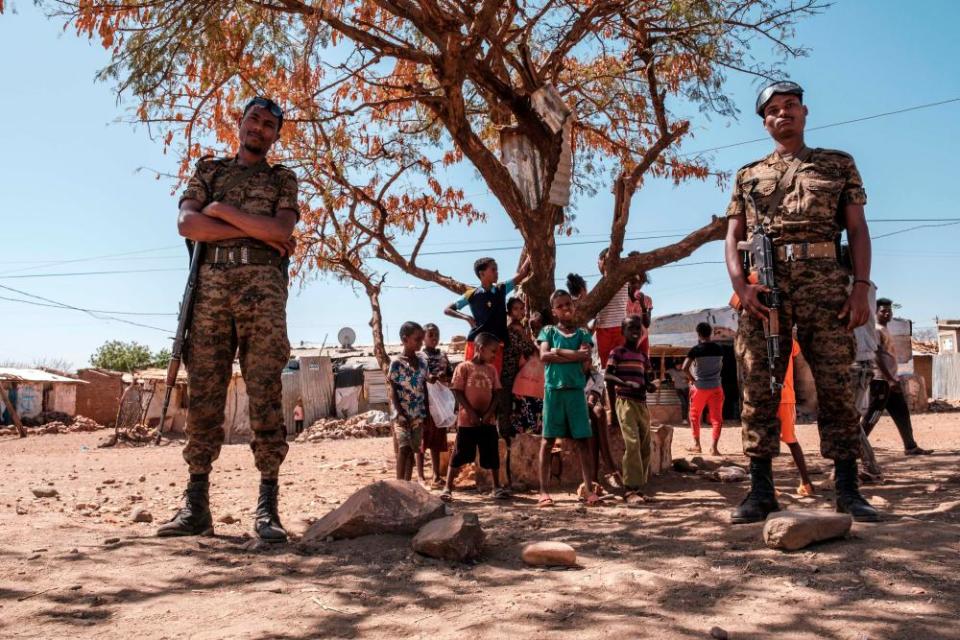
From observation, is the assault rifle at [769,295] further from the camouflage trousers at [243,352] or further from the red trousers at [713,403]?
the red trousers at [713,403]

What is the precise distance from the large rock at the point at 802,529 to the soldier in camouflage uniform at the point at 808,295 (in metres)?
0.57

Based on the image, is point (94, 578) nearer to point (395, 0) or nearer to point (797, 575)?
point (797, 575)

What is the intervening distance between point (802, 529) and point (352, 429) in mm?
15959

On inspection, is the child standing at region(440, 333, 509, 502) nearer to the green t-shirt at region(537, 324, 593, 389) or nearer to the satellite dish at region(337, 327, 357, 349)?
the green t-shirt at region(537, 324, 593, 389)

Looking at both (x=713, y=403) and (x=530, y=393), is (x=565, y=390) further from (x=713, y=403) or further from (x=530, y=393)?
(x=713, y=403)

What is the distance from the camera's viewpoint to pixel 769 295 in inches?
143

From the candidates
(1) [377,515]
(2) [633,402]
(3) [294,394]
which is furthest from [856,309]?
(3) [294,394]

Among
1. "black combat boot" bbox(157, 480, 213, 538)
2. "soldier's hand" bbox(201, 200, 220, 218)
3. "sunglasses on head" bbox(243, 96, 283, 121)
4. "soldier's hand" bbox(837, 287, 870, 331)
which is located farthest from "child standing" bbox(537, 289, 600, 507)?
"soldier's hand" bbox(201, 200, 220, 218)

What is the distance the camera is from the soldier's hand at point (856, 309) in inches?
139

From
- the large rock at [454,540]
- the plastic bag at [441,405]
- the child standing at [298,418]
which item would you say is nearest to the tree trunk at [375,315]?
the plastic bag at [441,405]

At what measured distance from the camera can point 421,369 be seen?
6359 millimetres

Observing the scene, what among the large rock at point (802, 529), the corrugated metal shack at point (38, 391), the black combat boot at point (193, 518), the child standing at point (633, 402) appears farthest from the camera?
the corrugated metal shack at point (38, 391)

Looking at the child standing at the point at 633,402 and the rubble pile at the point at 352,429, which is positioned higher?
the child standing at the point at 633,402

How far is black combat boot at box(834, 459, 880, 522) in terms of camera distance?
11.7 feet
